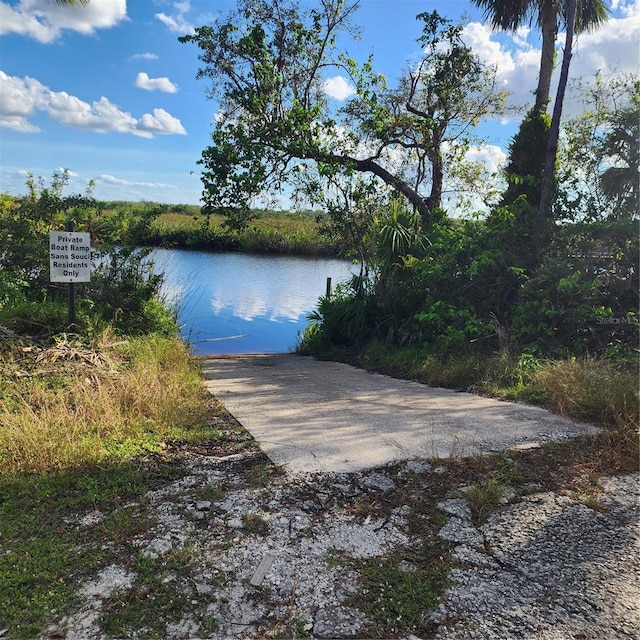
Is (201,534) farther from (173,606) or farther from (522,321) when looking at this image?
(522,321)

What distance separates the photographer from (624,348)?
6.17 m

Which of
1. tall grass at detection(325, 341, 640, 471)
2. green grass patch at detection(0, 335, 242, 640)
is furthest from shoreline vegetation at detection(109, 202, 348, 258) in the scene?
tall grass at detection(325, 341, 640, 471)

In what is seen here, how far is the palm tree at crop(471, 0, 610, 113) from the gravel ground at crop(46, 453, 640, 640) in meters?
8.93

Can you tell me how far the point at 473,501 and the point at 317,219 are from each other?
935cm

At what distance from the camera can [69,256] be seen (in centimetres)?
571

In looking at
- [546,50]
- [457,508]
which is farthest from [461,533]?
[546,50]

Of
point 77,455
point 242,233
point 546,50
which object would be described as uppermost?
point 546,50

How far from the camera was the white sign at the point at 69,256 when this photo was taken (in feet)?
18.4

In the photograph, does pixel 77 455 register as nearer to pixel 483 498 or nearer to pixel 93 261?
pixel 483 498

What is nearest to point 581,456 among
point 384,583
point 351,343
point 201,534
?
point 384,583

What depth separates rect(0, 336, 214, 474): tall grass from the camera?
131 inches

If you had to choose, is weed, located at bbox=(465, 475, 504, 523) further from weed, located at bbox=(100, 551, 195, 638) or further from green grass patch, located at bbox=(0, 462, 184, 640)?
green grass patch, located at bbox=(0, 462, 184, 640)

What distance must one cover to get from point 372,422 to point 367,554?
2.02m

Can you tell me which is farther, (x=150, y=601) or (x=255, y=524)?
(x=255, y=524)
